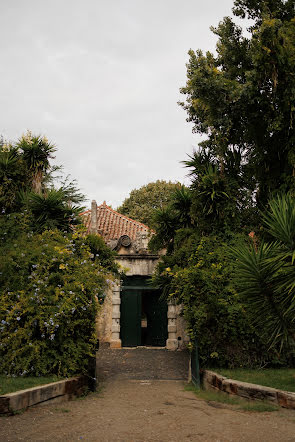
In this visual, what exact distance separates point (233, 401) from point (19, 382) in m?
3.38

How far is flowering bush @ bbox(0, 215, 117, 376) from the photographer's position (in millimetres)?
6523

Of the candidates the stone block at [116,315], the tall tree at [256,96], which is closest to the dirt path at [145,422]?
the tall tree at [256,96]

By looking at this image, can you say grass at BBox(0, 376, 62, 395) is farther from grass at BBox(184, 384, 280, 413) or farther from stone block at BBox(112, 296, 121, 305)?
stone block at BBox(112, 296, 121, 305)

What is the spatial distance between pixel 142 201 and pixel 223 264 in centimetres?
1953

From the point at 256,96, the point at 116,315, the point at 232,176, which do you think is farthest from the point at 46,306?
the point at 116,315

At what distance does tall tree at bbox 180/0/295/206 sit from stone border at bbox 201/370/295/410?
4.43m

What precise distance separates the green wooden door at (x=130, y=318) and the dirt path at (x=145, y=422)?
8.47 metres

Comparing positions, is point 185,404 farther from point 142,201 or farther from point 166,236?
point 142,201

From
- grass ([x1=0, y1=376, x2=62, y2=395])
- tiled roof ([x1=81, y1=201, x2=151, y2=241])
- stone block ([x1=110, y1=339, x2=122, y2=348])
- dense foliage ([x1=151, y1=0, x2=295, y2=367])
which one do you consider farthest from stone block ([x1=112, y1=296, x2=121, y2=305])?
grass ([x1=0, y1=376, x2=62, y2=395])

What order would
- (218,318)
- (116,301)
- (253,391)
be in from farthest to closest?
1. (116,301)
2. (218,318)
3. (253,391)

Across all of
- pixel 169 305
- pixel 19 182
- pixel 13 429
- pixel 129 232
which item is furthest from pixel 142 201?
pixel 13 429

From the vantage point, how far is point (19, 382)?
5672 millimetres

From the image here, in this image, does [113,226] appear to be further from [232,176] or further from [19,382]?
[19,382]

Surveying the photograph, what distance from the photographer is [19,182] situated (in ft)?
32.4
